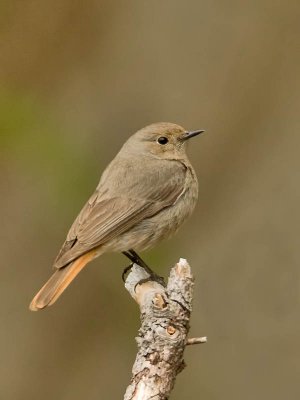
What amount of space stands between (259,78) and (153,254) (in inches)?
69.5

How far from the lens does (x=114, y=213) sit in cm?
596

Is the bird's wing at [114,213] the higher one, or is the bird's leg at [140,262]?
the bird's wing at [114,213]

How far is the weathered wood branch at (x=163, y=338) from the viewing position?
470cm

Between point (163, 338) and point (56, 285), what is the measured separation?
92 cm

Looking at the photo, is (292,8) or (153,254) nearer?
(153,254)

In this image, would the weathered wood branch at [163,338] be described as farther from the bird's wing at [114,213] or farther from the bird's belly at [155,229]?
the bird's belly at [155,229]

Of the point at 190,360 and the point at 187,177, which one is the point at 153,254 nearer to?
the point at 187,177

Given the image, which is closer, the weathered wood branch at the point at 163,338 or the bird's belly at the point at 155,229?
the weathered wood branch at the point at 163,338

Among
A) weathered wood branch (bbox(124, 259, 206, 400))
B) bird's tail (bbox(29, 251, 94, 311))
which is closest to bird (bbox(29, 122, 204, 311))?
bird's tail (bbox(29, 251, 94, 311))

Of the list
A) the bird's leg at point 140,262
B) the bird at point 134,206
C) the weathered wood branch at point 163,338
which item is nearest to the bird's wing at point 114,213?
the bird at point 134,206

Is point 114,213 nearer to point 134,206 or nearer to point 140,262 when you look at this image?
point 134,206

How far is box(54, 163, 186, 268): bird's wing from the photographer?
576cm

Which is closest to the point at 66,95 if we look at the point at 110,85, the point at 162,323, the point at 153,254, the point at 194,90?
the point at 110,85

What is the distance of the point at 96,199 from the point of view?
6.09m
